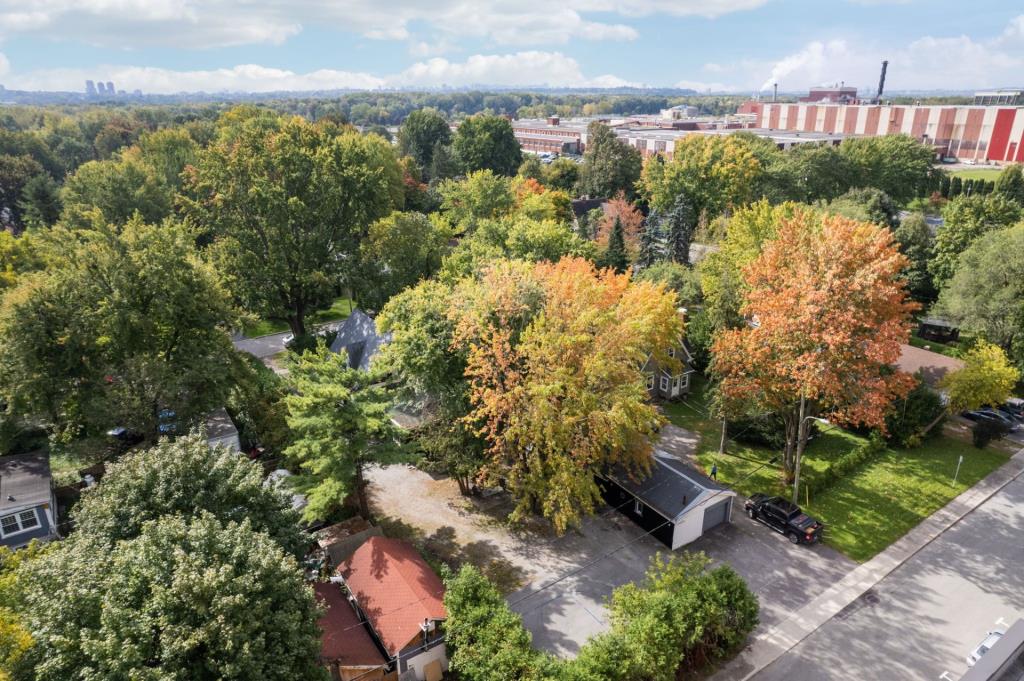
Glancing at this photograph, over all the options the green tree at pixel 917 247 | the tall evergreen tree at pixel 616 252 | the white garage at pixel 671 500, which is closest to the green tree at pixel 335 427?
the white garage at pixel 671 500

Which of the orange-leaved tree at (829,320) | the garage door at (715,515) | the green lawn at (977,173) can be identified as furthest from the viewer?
the green lawn at (977,173)

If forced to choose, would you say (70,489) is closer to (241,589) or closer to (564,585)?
(241,589)

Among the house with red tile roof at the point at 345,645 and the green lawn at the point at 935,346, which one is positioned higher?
the green lawn at the point at 935,346

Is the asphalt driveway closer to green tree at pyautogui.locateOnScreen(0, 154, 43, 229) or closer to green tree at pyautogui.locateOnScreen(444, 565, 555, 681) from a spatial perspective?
green tree at pyautogui.locateOnScreen(444, 565, 555, 681)

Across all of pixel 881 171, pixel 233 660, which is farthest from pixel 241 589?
pixel 881 171

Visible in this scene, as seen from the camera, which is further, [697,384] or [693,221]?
[693,221]

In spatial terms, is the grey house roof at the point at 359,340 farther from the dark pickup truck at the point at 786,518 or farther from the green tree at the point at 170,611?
the dark pickup truck at the point at 786,518

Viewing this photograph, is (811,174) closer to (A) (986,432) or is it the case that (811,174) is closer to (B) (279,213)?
(A) (986,432)
